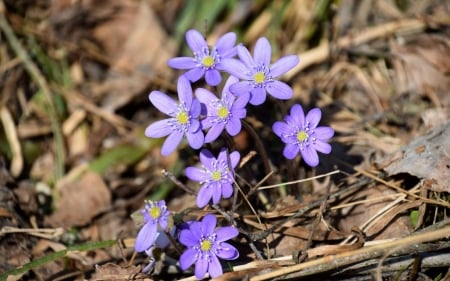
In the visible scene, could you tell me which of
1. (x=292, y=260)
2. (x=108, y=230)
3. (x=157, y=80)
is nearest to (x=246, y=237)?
(x=292, y=260)

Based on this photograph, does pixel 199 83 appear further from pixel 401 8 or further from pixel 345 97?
pixel 401 8

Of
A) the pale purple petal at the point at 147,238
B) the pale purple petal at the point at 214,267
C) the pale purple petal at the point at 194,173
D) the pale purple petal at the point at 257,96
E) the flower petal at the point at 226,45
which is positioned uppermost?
the flower petal at the point at 226,45

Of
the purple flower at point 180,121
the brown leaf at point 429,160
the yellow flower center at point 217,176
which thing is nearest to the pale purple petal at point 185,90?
the purple flower at point 180,121

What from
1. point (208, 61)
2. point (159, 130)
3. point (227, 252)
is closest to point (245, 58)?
point (208, 61)

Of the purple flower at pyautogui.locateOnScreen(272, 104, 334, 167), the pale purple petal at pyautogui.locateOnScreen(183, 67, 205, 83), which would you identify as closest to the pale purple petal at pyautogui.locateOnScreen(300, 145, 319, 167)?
the purple flower at pyautogui.locateOnScreen(272, 104, 334, 167)

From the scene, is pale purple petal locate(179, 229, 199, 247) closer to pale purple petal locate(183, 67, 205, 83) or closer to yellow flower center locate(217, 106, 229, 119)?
yellow flower center locate(217, 106, 229, 119)

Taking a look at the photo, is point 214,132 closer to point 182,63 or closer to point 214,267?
point 182,63

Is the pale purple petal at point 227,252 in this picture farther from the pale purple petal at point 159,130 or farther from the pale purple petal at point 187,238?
the pale purple petal at point 159,130
